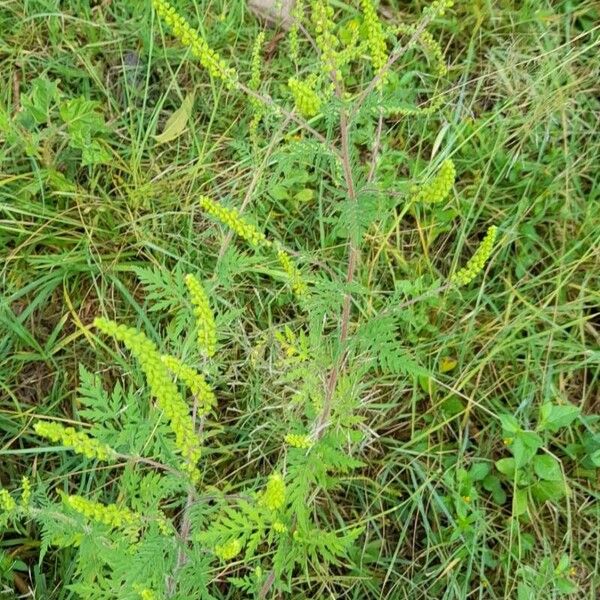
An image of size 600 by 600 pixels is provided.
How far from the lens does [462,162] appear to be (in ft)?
9.08

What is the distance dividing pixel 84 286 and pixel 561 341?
1.74m

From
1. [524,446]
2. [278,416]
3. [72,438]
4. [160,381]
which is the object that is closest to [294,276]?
[160,381]

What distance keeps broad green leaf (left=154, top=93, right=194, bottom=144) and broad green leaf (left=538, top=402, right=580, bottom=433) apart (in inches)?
65.8

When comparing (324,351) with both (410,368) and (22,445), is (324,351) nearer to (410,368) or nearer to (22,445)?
(410,368)

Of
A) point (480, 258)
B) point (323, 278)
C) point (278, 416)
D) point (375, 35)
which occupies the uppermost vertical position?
point (375, 35)

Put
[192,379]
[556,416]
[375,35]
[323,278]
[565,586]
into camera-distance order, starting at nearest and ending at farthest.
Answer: [192,379], [375,35], [323,278], [565,586], [556,416]

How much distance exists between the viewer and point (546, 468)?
2.43 meters

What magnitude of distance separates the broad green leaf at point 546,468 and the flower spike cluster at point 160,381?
1.38 metres

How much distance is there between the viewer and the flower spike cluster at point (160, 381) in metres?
1.24

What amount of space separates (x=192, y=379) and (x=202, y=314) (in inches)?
5.6

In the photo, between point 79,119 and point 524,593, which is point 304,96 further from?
point 524,593

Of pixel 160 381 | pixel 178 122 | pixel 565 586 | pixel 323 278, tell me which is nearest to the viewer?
pixel 160 381

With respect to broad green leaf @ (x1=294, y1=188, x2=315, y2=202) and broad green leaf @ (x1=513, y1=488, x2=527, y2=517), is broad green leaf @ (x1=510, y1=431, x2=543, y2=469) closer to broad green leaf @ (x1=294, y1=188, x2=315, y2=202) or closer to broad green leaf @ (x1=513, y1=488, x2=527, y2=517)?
broad green leaf @ (x1=513, y1=488, x2=527, y2=517)

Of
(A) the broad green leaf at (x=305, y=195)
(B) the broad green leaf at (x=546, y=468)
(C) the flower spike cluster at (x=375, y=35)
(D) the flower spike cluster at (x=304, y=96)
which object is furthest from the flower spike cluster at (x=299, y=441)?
(A) the broad green leaf at (x=305, y=195)
